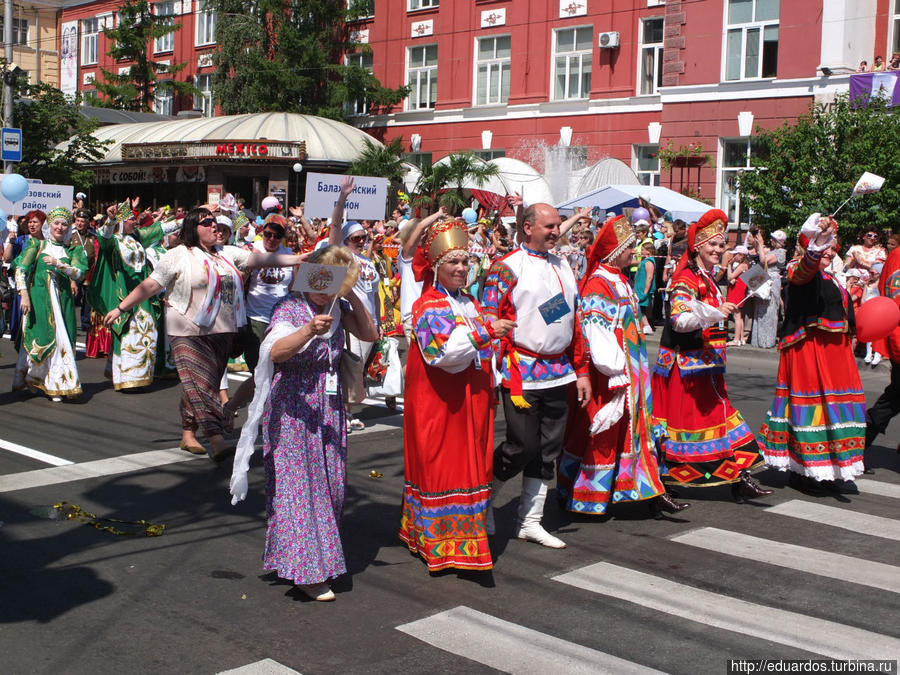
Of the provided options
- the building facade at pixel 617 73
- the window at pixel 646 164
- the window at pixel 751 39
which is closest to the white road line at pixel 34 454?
the building facade at pixel 617 73

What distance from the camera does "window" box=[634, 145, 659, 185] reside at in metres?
29.7

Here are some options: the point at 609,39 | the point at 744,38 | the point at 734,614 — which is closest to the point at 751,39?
the point at 744,38

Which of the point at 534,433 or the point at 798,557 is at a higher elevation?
the point at 534,433

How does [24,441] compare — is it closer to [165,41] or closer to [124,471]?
[124,471]

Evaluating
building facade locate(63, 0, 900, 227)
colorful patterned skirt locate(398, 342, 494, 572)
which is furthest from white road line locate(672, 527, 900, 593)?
building facade locate(63, 0, 900, 227)

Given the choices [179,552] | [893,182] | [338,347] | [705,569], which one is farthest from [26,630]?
[893,182]

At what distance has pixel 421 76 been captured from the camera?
36.5m

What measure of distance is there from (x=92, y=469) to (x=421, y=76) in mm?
30403

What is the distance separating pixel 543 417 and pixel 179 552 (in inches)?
85.8

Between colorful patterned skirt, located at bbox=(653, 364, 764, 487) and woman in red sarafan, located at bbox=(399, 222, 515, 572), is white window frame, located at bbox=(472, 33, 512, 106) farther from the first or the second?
woman in red sarafan, located at bbox=(399, 222, 515, 572)

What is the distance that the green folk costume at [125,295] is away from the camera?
38.1 ft

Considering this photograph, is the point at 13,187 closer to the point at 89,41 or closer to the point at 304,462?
the point at 304,462

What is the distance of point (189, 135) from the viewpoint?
120 ft

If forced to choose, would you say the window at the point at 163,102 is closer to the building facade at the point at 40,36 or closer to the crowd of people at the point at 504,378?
the building facade at the point at 40,36
